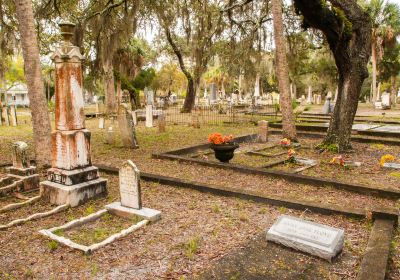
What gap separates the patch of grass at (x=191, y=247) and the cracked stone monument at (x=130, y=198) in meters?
0.98

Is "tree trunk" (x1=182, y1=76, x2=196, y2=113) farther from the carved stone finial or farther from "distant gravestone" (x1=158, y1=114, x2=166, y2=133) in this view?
the carved stone finial

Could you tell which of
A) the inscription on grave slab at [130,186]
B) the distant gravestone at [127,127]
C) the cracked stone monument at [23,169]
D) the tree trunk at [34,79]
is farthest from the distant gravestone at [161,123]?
the inscription on grave slab at [130,186]

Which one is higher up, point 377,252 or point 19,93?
point 19,93

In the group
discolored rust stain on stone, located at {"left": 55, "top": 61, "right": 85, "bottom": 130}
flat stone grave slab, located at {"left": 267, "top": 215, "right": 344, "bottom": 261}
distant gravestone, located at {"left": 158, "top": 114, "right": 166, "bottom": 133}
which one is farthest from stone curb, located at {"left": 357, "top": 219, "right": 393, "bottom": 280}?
distant gravestone, located at {"left": 158, "top": 114, "right": 166, "bottom": 133}

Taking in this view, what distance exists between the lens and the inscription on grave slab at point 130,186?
532 cm

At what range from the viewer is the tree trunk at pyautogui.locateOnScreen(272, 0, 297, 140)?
11.6 m

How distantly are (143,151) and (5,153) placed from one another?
441 centimetres

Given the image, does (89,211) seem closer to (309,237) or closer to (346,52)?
(309,237)

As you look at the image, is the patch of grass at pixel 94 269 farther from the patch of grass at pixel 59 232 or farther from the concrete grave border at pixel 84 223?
the patch of grass at pixel 59 232

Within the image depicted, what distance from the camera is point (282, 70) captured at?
11.9 metres

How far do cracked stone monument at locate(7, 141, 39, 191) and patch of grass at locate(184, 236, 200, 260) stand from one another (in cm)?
400

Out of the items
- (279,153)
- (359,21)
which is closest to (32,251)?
(279,153)

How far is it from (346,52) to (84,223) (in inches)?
341

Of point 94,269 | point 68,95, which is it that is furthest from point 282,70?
point 94,269
